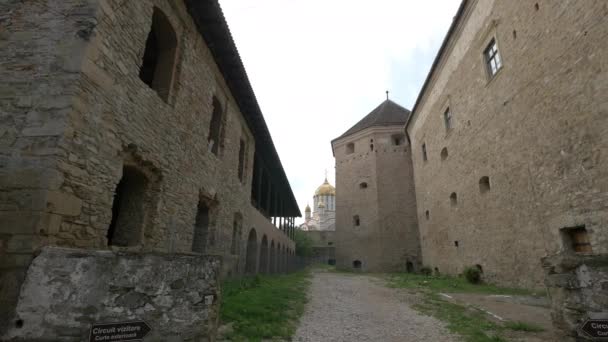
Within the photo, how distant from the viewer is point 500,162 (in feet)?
34.6

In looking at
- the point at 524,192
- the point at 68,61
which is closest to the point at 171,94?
the point at 68,61

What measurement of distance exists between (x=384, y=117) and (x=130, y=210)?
82.4 feet

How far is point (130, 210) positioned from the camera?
5.61m

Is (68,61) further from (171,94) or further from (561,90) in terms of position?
(561,90)

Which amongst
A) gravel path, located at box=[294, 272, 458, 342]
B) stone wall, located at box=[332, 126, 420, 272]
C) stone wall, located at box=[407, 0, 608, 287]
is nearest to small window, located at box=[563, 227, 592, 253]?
stone wall, located at box=[407, 0, 608, 287]

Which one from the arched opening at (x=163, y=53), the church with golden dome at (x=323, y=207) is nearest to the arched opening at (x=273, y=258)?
the arched opening at (x=163, y=53)

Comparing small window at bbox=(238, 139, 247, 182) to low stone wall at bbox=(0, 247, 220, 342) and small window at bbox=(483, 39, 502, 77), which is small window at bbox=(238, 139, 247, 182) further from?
small window at bbox=(483, 39, 502, 77)

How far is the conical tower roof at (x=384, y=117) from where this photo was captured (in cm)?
2673

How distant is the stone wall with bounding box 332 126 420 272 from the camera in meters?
23.5

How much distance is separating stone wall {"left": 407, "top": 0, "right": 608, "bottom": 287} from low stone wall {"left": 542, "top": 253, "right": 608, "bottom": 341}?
4281 mm

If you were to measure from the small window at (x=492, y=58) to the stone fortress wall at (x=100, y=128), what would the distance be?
9.57 m

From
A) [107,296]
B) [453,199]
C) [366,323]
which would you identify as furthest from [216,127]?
[453,199]

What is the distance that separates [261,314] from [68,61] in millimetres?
4693

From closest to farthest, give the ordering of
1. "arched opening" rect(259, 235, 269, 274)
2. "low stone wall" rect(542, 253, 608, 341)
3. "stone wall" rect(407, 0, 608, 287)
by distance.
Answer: "low stone wall" rect(542, 253, 608, 341)
"stone wall" rect(407, 0, 608, 287)
"arched opening" rect(259, 235, 269, 274)
